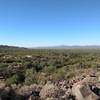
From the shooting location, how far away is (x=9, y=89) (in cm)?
1054

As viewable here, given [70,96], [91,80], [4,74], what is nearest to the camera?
[70,96]

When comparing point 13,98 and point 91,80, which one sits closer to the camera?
point 13,98

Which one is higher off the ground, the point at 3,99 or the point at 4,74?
the point at 3,99

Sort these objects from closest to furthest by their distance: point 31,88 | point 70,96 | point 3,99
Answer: point 3,99
point 70,96
point 31,88

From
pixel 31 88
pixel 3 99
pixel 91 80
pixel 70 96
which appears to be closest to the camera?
pixel 3 99

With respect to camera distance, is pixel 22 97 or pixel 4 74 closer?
pixel 22 97

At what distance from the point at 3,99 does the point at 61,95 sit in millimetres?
2606

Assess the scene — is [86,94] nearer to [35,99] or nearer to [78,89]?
[78,89]

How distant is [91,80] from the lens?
555 inches

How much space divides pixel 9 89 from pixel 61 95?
2.47m

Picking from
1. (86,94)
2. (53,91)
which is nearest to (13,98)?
(53,91)

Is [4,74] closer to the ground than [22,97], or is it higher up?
closer to the ground

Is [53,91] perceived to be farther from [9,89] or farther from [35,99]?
[9,89]

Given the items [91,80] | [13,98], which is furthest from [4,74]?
[13,98]
